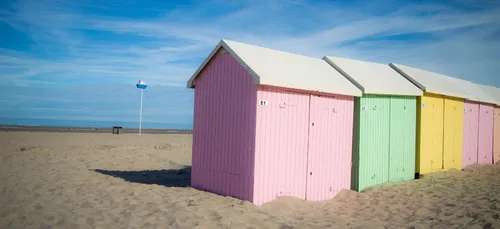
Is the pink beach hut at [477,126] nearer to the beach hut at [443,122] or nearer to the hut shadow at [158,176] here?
the beach hut at [443,122]

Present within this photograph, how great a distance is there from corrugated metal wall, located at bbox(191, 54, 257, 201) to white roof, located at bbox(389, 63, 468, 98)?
6.47m

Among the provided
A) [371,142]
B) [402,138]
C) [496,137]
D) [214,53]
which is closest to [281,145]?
[214,53]

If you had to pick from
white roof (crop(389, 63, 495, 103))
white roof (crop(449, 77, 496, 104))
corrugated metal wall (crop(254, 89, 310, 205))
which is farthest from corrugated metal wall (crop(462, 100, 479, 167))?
corrugated metal wall (crop(254, 89, 310, 205))

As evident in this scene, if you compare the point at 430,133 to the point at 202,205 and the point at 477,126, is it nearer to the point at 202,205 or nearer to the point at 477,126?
the point at 477,126

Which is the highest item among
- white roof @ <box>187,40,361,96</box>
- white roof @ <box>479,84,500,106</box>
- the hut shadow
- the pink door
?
white roof @ <box>479,84,500,106</box>

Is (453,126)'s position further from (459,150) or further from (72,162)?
(72,162)

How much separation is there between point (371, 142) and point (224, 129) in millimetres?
4069

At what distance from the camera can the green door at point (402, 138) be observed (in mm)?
9883

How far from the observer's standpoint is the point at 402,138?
33.4 feet

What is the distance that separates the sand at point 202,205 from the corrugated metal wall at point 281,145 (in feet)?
1.02

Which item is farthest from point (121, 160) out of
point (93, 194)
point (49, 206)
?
point (49, 206)

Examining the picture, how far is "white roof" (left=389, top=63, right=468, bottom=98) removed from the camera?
10935 millimetres

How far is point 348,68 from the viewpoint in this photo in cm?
987

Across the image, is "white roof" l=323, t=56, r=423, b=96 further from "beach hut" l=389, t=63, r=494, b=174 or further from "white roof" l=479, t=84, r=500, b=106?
"white roof" l=479, t=84, r=500, b=106
